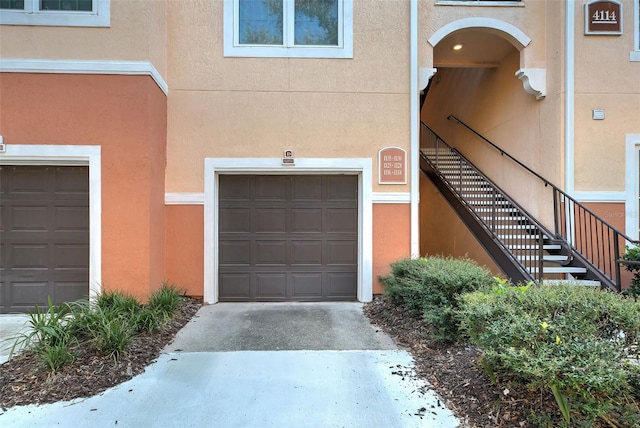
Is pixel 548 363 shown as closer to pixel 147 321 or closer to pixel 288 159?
pixel 147 321

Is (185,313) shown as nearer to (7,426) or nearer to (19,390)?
(19,390)

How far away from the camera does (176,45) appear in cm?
573

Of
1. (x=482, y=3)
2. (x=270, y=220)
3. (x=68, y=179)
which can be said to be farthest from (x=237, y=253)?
(x=482, y=3)

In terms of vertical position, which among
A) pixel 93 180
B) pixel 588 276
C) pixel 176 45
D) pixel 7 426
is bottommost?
pixel 7 426

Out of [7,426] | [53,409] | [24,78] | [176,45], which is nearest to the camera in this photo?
[7,426]

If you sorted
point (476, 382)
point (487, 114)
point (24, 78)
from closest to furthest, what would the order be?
1. point (476, 382)
2. point (24, 78)
3. point (487, 114)

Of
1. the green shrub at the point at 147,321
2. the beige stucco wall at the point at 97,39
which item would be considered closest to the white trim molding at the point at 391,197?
the green shrub at the point at 147,321

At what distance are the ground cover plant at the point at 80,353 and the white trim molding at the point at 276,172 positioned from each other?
4.95 ft

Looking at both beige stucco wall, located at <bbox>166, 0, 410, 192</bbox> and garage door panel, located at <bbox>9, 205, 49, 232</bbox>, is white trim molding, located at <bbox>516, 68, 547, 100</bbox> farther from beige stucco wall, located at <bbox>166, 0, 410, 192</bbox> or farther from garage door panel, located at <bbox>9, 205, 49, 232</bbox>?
garage door panel, located at <bbox>9, 205, 49, 232</bbox>

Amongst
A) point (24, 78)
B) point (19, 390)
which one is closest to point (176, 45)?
point (24, 78)

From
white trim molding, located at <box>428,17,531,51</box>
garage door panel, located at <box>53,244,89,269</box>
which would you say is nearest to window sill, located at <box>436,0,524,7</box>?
white trim molding, located at <box>428,17,531,51</box>

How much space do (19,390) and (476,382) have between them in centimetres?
397

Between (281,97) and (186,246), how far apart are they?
3.03m

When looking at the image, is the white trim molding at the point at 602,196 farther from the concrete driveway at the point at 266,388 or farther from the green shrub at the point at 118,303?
the green shrub at the point at 118,303
